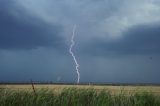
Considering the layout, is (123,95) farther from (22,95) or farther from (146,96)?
(22,95)

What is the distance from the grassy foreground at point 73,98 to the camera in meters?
24.9

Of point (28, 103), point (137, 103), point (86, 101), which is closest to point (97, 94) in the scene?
point (86, 101)

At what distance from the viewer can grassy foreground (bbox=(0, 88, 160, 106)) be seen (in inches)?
981

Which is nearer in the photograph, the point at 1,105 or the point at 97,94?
the point at 1,105

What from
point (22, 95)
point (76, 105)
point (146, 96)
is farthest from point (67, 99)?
point (146, 96)

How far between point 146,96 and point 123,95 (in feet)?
4.68

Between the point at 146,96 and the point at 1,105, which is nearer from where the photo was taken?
the point at 1,105

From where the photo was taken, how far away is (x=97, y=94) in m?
26.2

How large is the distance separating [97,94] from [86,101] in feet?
3.22

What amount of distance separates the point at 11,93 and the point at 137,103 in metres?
7.37

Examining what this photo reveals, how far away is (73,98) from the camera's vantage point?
83.7 ft

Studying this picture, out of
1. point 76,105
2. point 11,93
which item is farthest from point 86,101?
point 11,93

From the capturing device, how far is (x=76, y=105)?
984 inches

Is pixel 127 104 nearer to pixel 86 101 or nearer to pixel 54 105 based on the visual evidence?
pixel 86 101
